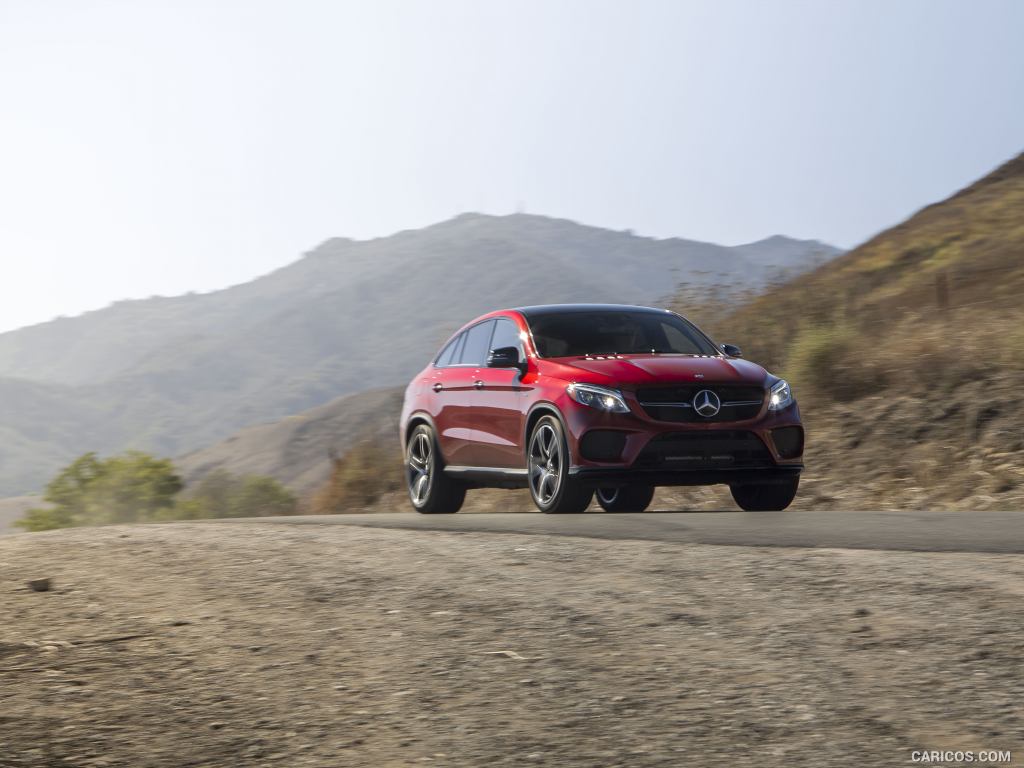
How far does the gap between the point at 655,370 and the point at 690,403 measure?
1.20 ft

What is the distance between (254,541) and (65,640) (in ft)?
10.4

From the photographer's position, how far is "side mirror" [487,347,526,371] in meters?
11.2

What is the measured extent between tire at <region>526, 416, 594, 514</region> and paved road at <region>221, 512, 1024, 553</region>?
0.16m

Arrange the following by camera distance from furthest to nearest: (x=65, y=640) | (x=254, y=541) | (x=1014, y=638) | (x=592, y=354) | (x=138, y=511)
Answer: (x=138, y=511), (x=592, y=354), (x=254, y=541), (x=65, y=640), (x=1014, y=638)

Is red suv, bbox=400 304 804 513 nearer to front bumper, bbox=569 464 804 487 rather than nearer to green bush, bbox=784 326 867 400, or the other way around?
front bumper, bbox=569 464 804 487

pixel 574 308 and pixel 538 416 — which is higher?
pixel 574 308

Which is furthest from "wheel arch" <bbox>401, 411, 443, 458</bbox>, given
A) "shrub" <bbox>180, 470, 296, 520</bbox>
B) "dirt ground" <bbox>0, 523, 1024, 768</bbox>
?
"shrub" <bbox>180, 470, 296, 520</bbox>

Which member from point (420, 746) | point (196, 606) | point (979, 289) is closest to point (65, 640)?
point (196, 606)

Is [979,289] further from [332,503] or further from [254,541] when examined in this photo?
[254,541]

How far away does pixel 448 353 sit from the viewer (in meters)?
12.8

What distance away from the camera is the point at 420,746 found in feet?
13.8

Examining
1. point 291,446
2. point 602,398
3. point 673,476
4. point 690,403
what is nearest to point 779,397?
point 690,403

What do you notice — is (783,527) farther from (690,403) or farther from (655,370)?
(655,370)

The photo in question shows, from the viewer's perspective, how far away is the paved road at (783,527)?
8.12m
